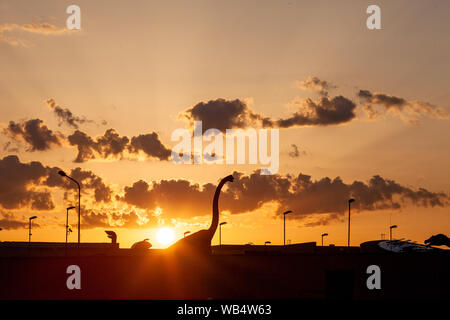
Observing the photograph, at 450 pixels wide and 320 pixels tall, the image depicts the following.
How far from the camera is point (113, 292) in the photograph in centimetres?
4072

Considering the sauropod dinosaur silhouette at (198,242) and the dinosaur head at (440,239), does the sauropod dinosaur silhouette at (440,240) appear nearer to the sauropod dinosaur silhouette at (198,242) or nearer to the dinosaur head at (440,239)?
the dinosaur head at (440,239)

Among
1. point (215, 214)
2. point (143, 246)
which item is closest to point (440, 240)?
point (143, 246)

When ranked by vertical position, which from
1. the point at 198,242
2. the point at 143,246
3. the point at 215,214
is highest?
the point at 215,214

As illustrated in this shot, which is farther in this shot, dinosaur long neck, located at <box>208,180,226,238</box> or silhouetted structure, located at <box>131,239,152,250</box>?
silhouetted structure, located at <box>131,239,152,250</box>

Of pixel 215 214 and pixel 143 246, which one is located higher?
pixel 215 214

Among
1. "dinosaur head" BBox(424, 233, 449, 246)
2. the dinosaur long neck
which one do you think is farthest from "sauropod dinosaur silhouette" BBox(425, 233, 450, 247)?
the dinosaur long neck

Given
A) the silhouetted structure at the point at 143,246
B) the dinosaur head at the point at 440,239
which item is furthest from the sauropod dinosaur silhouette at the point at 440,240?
the silhouetted structure at the point at 143,246

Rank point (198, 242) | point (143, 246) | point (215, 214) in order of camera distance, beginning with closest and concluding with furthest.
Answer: point (198, 242)
point (215, 214)
point (143, 246)

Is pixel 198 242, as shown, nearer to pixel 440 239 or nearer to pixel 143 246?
pixel 143 246

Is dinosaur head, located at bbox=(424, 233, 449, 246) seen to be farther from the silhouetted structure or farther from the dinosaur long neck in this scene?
the dinosaur long neck
